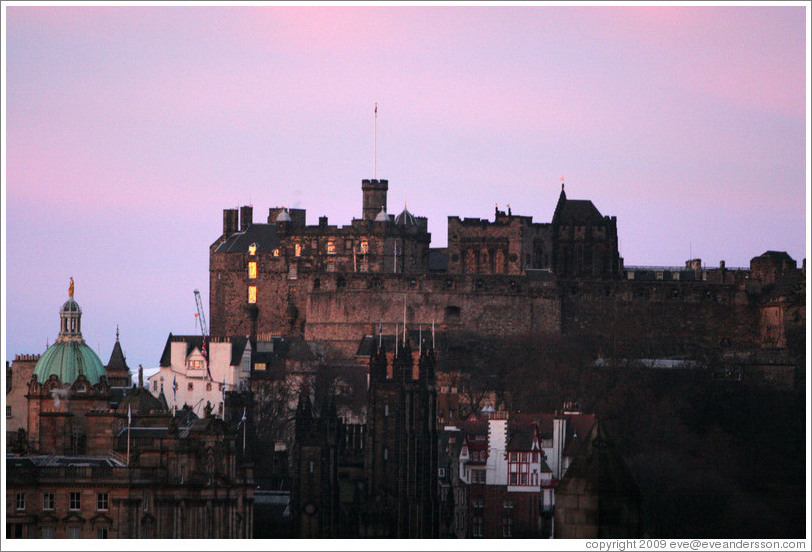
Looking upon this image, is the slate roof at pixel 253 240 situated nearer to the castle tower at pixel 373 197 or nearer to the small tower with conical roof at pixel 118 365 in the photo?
the castle tower at pixel 373 197

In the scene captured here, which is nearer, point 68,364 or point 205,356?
point 68,364

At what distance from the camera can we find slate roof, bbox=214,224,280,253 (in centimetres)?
17925

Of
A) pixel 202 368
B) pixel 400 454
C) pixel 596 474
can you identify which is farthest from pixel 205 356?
pixel 596 474

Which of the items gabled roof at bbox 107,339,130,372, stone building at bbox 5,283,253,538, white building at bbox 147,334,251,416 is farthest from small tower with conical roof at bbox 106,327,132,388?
stone building at bbox 5,283,253,538

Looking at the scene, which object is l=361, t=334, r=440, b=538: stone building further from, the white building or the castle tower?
the castle tower

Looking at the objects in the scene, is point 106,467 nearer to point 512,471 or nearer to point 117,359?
point 512,471

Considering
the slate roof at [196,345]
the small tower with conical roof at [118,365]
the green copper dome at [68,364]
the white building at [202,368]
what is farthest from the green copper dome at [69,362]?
the slate roof at [196,345]

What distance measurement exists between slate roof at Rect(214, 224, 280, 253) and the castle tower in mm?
6044

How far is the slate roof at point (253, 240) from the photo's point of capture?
17925cm

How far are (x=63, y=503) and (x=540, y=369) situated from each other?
70881 mm

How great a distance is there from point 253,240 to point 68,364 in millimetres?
74759

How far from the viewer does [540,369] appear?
531ft

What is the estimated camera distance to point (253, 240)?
180375mm

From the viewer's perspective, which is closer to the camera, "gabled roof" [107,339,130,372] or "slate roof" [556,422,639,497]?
"slate roof" [556,422,639,497]
